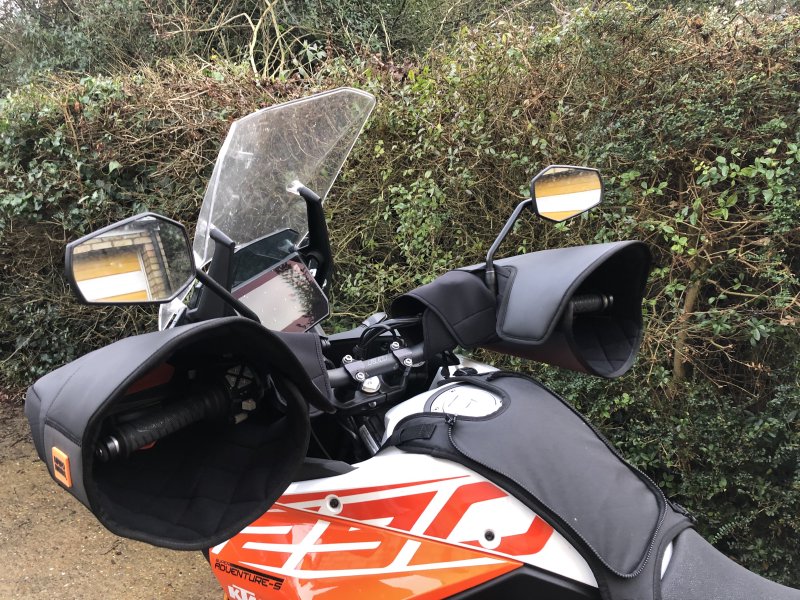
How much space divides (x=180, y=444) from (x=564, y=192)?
1.05m

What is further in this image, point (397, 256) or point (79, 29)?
point (79, 29)

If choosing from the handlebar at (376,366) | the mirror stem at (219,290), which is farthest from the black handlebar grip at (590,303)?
the mirror stem at (219,290)

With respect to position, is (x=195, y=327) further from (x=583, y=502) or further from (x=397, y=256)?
(x=397, y=256)

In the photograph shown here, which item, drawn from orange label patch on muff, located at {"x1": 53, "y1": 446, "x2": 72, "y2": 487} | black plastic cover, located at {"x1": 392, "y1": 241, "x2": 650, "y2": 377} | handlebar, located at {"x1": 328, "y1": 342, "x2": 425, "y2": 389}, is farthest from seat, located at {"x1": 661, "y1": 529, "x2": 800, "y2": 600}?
orange label patch on muff, located at {"x1": 53, "y1": 446, "x2": 72, "y2": 487}

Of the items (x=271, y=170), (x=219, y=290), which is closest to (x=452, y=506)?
(x=219, y=290)

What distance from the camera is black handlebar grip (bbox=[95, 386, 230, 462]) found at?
90cm

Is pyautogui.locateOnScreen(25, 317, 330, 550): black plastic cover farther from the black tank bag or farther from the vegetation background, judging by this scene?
the vegetation background

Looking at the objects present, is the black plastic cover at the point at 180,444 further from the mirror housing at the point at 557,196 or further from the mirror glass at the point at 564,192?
the mirror glass at the point at 564,192

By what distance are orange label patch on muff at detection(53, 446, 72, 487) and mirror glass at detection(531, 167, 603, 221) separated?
1102mm

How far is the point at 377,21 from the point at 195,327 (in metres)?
7.50

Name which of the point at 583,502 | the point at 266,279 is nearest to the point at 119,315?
the point at 266,279

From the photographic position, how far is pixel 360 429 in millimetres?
1441

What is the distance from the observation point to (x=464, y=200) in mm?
3541

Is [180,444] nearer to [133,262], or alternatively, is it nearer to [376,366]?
[133,262]
